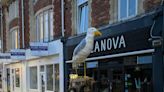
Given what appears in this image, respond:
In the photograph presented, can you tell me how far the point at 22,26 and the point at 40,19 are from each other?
10.8 feet

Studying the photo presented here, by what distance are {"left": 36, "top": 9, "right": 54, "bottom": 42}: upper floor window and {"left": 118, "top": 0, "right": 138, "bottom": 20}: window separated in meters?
7.56

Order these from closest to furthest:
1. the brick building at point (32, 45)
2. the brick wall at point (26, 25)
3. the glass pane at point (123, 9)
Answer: the glass pane at point (123, 9)
the brick building at point (32, 45)
the brick wall at point (26, 25)

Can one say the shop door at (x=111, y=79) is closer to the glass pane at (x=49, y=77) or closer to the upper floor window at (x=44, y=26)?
the glass pane at (x=49, y=77)

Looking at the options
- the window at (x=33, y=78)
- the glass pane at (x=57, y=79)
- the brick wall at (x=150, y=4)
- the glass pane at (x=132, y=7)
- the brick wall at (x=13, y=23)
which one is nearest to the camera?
the brick wall at (x=150, y=4)

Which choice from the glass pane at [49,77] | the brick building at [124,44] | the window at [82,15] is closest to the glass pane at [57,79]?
the glass pane at [49,77]

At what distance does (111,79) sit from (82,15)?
4.22 metres

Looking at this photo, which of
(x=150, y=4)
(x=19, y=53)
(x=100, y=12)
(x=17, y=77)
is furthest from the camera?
(x=17, y=77)

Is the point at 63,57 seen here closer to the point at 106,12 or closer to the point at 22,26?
the point at 106,12

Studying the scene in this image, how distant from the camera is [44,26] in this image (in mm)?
22672

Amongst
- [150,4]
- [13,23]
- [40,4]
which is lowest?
[150,4]

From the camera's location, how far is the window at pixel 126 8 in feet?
42.9

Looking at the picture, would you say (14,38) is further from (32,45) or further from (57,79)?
(57,79)

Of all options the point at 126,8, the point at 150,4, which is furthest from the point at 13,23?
the point at 150,4

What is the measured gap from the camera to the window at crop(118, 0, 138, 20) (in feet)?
42.9
